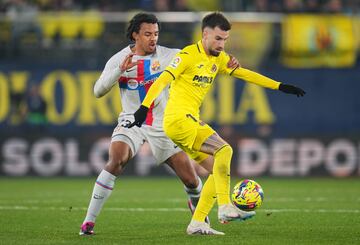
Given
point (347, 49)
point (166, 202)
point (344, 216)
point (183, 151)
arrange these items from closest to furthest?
point (183, 151) < point (344, 216) < point (166, 202) < point (347, 49)

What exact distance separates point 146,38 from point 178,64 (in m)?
0.90

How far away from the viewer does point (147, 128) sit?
32.2 ft

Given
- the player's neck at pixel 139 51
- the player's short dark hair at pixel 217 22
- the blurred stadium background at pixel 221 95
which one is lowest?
the blurred stadium background at pixel 221 95

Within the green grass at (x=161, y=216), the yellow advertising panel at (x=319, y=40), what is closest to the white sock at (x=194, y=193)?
the green grass at (x=161, y=216)

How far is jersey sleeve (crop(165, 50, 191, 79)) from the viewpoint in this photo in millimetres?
8984

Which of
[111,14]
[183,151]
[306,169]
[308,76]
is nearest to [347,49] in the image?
[308,76]

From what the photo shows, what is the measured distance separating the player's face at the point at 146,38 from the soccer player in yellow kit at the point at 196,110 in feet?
2.29

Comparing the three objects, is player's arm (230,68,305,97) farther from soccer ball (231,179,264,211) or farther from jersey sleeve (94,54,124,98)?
jersey sleeve (94,54,124,98)

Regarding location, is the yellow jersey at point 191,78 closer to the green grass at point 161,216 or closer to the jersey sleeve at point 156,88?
the jersey sleeve at point 156,88

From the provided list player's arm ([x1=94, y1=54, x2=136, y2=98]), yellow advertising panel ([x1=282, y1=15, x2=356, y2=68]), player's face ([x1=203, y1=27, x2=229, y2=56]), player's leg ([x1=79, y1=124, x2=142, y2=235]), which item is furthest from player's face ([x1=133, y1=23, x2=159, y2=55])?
yellow advertising panel ([x1=282, y1=15, x2=356, y2=68])

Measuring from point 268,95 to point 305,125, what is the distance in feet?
3.51

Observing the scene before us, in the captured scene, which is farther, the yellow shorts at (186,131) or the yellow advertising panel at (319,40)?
the yellow advertising panel at (319,40)

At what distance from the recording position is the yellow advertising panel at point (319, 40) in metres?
19.3

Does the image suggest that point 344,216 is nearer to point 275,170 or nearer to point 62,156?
point 275,170
